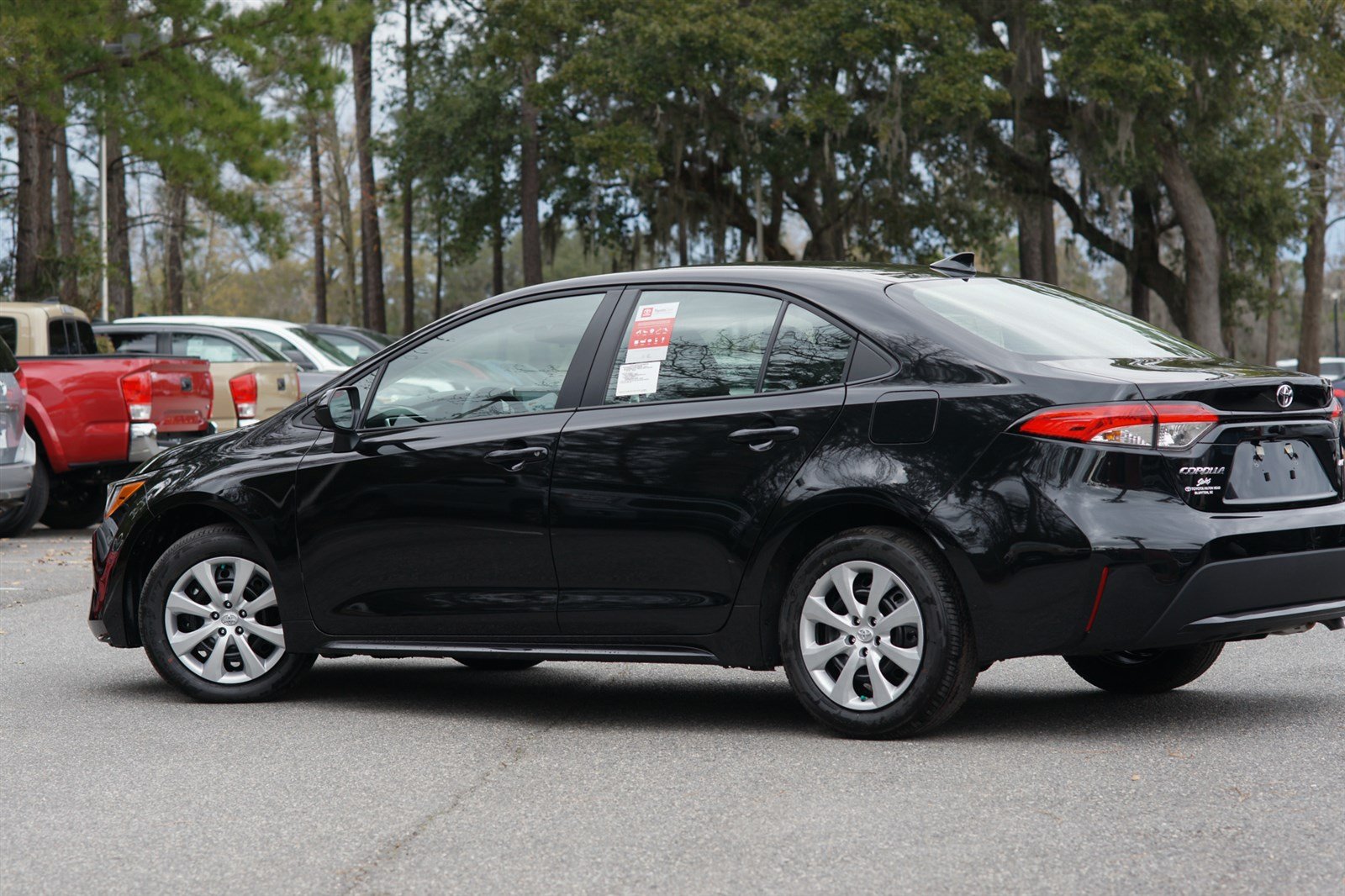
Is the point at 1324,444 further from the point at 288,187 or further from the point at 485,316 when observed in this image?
the point at 288,187

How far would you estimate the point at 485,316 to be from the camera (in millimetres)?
6297

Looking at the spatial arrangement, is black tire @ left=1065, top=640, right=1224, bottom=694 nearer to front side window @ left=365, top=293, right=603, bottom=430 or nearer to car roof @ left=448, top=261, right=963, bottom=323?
car roof @ left=448, top=261, right=963, bottom=323

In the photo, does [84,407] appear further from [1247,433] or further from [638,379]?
[1247,433]

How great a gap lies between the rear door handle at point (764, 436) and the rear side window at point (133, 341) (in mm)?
13636

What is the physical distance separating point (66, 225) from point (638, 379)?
34936 millimetres

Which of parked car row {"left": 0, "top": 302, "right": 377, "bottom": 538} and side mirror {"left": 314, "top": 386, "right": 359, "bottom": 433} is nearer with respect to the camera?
side mirror {"left": 314, "top": 386, "right": 359, "bottom": 433}

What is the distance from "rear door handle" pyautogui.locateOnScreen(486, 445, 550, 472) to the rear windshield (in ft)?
4.72

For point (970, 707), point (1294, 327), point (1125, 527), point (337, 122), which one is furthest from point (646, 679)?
point (1294, 327)

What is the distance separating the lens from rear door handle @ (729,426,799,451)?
17.8 ft

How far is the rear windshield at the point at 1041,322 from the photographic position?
5465mm

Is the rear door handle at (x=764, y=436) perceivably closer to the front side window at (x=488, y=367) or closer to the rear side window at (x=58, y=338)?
the front side window at (x=488, y=367)

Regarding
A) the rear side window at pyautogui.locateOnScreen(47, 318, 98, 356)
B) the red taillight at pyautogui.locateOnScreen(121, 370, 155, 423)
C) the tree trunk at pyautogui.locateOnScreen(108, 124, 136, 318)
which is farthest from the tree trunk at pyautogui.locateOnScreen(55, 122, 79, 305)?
the red taillight at pyautogui.locateOnScreen(121, 370, 155, 423)

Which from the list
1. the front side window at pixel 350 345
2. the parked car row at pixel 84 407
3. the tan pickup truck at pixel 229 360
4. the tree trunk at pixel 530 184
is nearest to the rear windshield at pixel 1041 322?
the parked car row at pixel 84 407

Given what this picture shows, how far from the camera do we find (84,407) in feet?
44.2
